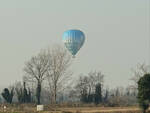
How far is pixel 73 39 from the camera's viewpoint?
3231 inches

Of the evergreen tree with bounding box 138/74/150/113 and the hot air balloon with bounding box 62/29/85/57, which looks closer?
the evergreen tree with bounding box 138/74/150/113

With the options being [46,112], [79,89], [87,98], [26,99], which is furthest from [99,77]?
[46,112]

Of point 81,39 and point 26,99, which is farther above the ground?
point 81,39

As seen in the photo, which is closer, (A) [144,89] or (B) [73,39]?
(A) [144,89]

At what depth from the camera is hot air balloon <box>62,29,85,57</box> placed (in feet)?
269

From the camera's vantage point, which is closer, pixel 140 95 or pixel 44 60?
pixel 140 95

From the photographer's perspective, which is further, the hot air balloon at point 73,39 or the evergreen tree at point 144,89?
the hot air balloon at point 73,39

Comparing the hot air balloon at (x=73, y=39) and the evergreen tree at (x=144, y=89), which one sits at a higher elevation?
the hot air balloon at (x=73, y=39)

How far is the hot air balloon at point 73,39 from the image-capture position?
3233 inches

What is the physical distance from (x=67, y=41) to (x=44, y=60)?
25.3ft

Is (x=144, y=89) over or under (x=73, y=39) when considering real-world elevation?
under

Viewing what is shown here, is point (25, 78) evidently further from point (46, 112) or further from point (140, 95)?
point (140, 95)

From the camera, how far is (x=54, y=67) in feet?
281

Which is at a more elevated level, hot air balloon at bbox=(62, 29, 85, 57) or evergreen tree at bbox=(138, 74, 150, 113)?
hot air balloon at bbox=(62, 29, 85, 57)
